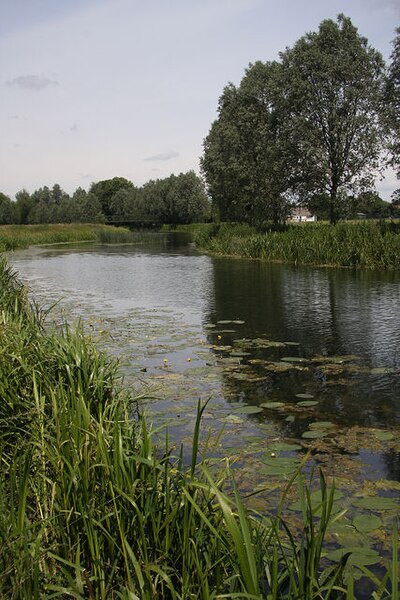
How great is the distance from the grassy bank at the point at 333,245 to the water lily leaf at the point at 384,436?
19678 millimetres

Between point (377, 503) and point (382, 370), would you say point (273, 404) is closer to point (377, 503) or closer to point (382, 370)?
point (382, 370)

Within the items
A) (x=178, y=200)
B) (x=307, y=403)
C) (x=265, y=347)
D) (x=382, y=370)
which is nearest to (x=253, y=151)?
(x=265, y=347)

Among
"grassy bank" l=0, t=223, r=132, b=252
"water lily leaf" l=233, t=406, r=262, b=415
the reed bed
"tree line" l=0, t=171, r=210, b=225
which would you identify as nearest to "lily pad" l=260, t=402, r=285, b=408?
"water lily leaf" l=233, t=406, r=262, b=415

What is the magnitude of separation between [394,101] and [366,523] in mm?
36085

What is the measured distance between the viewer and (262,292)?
19.2m

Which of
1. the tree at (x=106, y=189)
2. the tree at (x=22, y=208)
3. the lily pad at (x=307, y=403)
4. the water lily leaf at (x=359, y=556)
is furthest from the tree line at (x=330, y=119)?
the tree at (x=106, y=189)

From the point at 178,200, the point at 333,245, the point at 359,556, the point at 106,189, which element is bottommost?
the point at 359,556

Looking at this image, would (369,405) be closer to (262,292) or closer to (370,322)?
(370,322)

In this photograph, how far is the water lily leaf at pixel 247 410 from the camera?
719 centimetres

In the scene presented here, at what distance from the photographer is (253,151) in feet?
151

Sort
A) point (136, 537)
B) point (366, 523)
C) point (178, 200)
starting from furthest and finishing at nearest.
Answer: point (178, 200) → point (366, 523) → point (136, 537)

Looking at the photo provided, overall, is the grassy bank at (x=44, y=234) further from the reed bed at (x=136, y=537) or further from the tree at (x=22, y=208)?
the tree at (x=22, y=208)

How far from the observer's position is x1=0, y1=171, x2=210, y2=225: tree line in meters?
99.8

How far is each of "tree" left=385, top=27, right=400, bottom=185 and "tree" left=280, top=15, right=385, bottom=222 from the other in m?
1.00
